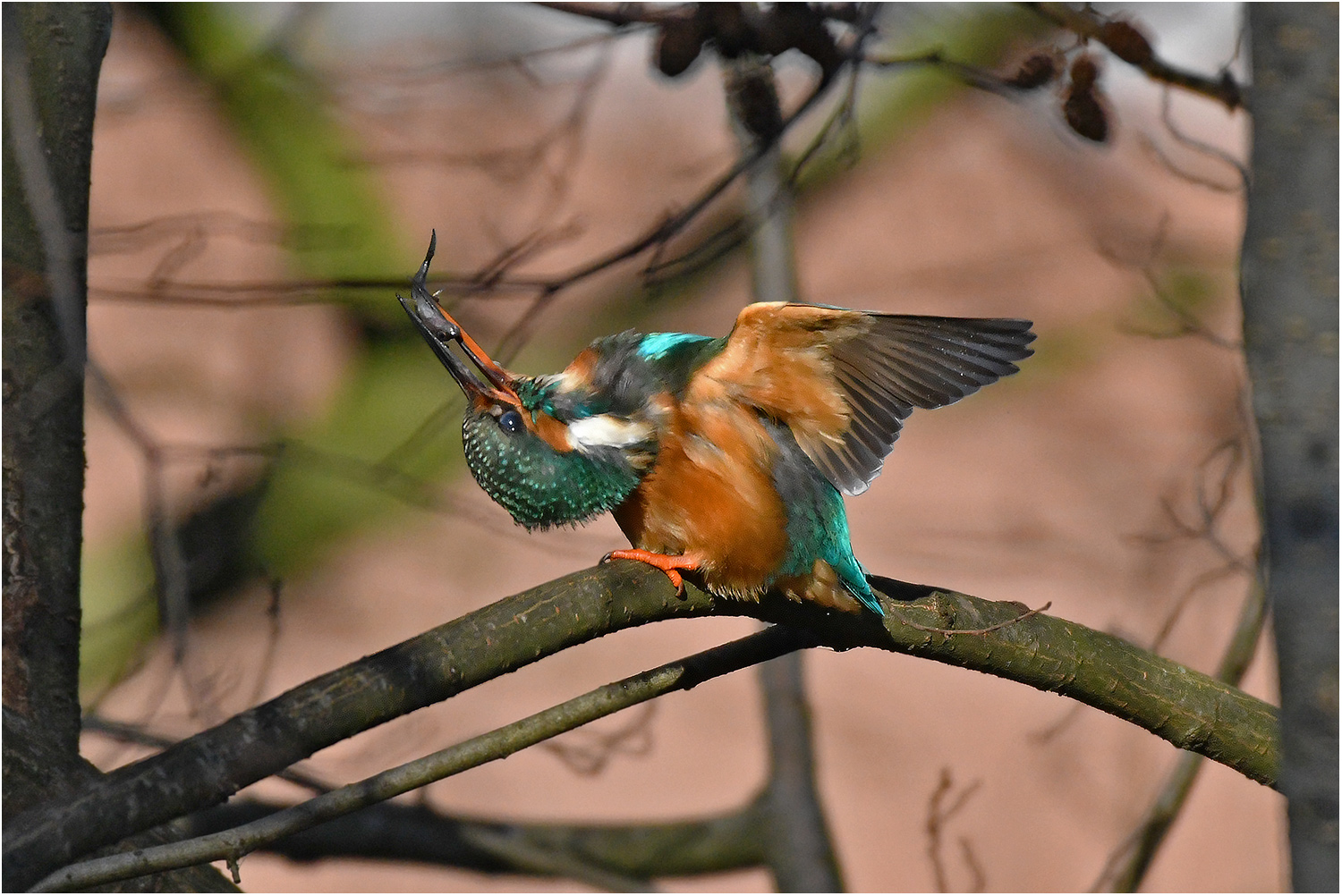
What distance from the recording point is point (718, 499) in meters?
1.60

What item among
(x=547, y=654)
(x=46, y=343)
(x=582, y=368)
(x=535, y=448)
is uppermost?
(x=46, y=343)

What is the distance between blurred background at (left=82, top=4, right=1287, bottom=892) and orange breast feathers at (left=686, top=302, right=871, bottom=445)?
3.30 ft

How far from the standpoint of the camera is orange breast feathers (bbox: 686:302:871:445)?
61.1 inches

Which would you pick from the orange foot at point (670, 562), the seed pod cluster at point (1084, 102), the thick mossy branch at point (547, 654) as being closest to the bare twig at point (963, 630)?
the thick mossy branch at point (547, 654)

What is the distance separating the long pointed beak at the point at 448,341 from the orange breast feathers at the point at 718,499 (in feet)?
0.78

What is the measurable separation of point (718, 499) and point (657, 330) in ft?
4.79

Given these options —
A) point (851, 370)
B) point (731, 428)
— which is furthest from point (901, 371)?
point (731, 428)

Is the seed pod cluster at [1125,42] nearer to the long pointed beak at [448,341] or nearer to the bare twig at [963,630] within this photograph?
the bare twig at [963,630]

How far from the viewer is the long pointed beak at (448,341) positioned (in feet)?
5.26

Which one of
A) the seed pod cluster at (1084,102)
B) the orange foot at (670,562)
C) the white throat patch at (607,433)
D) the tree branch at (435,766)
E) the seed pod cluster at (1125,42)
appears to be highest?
the seed pod cluster at (1084,102)

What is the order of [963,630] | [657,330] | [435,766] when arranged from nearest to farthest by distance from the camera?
1. [435,766]
2. [963,630]
3. [657,330]

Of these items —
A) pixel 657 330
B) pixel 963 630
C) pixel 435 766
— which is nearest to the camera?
pixel 435 766

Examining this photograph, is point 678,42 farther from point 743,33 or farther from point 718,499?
point 718,499

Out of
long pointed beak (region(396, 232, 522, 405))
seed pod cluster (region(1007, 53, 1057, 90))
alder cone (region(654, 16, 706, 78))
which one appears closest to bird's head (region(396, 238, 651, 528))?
long pointed beak (region(396, 232, 522, 405))
